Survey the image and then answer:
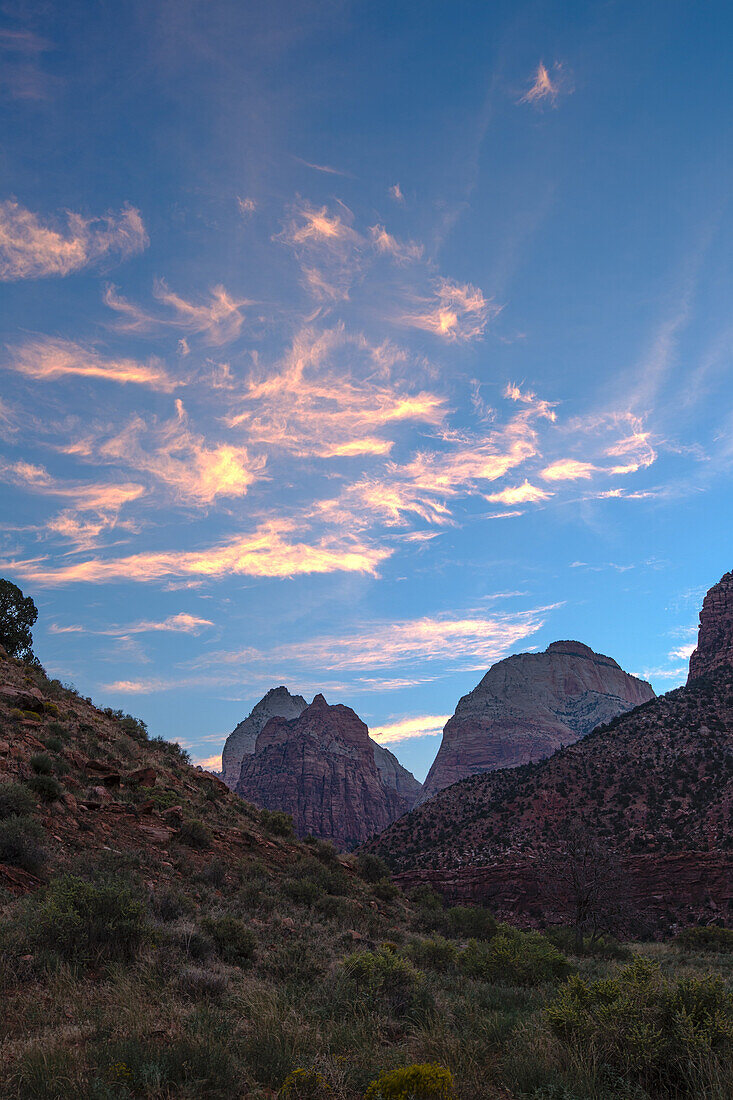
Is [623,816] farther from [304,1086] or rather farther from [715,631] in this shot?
[304,1086]

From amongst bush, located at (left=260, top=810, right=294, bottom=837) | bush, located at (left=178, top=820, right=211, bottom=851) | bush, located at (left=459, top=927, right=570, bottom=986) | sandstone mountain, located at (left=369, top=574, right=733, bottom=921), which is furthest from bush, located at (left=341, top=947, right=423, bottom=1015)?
sandstone mountain, located at (left=369, top=574, right=733, bottom=921)

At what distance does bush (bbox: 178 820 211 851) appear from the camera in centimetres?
1684

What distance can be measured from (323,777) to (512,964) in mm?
142036

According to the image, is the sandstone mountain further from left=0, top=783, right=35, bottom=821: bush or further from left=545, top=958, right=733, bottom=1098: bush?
left=0, top=783, right=35, bottom=821: bush

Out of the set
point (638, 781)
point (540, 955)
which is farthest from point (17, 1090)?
point (638, 781)

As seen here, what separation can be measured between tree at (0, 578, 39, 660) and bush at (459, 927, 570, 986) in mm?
30463

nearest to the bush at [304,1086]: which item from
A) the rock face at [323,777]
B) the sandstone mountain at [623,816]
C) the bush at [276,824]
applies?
the bush at [276,824]

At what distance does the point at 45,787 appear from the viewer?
1397 cm

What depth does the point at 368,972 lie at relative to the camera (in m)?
8.41

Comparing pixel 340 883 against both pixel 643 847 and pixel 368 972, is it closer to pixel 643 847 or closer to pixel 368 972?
pixel 368 972

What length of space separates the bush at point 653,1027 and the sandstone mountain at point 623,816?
96.4ft

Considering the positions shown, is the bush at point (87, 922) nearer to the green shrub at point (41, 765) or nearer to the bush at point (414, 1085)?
the bush at point (414, 1085)

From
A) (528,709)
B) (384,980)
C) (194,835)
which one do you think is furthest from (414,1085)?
(528,709)

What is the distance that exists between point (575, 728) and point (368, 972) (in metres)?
158
